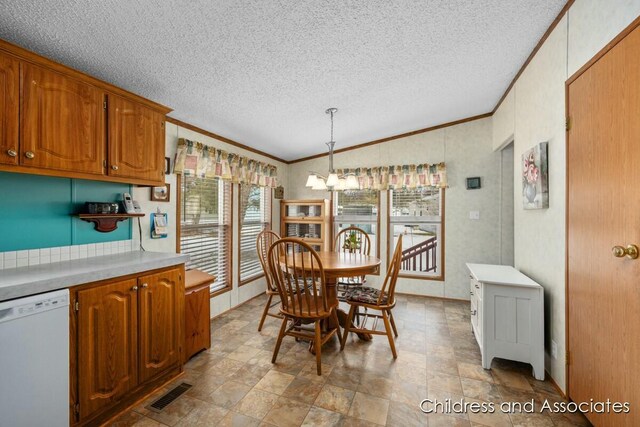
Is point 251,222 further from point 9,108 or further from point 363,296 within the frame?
point 9,108

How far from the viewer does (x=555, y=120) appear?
6.59ft

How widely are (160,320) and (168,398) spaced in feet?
1.69

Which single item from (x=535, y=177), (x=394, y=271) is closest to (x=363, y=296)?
(x=394, y=271)

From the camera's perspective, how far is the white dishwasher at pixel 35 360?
1.24 meters

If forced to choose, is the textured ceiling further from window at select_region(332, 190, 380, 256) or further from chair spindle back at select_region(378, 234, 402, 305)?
window at select_region(332, 190, 380, 256)

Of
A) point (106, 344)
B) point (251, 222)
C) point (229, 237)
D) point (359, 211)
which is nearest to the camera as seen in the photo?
point (106, 344)

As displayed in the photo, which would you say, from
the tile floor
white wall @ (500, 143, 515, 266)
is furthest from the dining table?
white wall @ (500, 143, 515, 266)

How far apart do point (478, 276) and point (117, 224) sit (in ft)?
10.1

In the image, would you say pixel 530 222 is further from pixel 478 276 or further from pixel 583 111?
pixel 583 111

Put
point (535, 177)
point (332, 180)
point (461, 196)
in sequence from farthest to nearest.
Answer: point (461, 196), point (332, 180), point (535, 177)

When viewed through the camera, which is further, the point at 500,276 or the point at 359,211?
the point at 359,211

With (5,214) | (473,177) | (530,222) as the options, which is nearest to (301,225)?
(473,177)

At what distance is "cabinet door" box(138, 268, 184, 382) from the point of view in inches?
72.8

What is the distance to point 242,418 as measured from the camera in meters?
1.69
